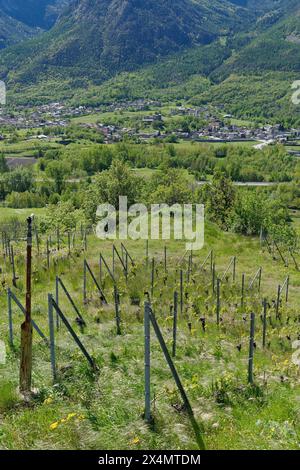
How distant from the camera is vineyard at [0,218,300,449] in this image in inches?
299

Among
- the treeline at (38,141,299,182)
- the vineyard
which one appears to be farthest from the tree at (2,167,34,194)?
the vineyard

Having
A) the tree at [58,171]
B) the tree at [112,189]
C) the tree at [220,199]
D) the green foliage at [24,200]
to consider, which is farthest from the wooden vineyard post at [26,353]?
the tree at [58,171]

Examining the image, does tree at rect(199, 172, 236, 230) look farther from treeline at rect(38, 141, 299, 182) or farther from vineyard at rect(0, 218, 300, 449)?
treeline at rect(38, 141, 299, 182)

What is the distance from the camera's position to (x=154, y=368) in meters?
10.1

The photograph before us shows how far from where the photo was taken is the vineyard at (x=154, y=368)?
7.59m

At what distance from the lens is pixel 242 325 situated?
1470 centimetres

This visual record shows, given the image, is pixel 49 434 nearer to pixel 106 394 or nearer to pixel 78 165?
pixel 106 394

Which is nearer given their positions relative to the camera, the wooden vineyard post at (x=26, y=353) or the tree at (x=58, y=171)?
the wooden vineyard post at (x=26, y=353)

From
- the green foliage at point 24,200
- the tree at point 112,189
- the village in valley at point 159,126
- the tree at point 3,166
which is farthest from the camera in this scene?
the village in valley at point 159,126

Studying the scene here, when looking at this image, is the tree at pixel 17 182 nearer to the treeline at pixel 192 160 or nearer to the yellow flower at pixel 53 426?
the treeline at pixel 192 160

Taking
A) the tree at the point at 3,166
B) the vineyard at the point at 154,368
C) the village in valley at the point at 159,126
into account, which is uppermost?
the village in valley at the point at 159,126
